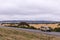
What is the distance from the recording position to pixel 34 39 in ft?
82.5

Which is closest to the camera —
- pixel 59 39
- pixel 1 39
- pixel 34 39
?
pixel 1 39

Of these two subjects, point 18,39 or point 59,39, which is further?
point 59,39

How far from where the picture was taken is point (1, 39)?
2175 centimetres

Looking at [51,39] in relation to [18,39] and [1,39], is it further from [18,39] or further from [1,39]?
[1,39]

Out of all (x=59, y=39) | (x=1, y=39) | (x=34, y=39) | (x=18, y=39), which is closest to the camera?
(x=1, y=39)

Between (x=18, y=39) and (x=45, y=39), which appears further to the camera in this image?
(x=45, y=39)

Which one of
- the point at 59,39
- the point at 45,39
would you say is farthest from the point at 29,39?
the point at 59,39

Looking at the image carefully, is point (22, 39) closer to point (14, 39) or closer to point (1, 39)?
point (14, 39)

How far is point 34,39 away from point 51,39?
230 cm

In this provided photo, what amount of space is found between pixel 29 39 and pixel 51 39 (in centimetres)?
307

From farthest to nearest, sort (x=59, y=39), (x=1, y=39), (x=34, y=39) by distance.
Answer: (x=59, y=39) < (x=34, y=39) < (x=1, y=39)

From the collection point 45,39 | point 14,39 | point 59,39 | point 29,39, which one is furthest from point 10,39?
point 59,39

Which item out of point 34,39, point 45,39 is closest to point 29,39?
point 34,39

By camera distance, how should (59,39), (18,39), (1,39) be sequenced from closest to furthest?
1. (1,39)
2. (18,39)
3. (59,39)
